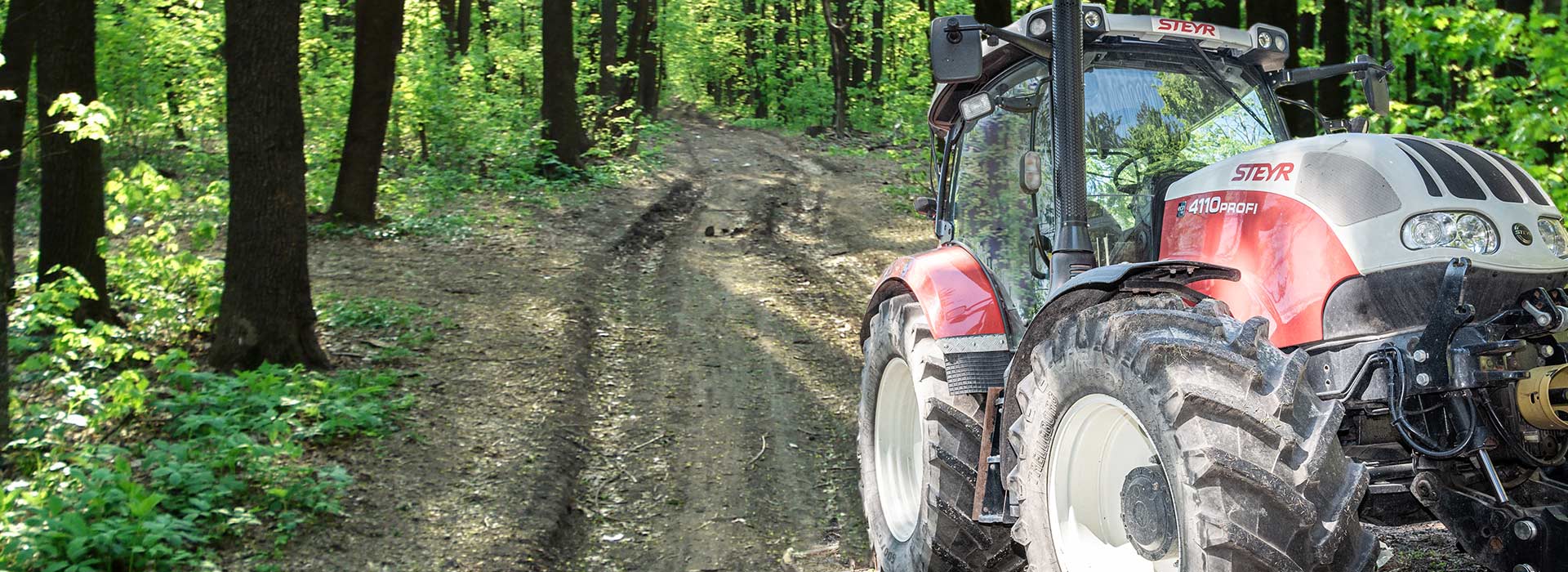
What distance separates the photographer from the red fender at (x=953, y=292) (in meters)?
4.13

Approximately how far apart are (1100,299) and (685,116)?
122 feet

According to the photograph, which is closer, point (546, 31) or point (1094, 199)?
point (1094, 199)

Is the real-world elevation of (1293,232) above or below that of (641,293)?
above

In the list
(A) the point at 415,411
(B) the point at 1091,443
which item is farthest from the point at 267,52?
(B) the point at 1091,443

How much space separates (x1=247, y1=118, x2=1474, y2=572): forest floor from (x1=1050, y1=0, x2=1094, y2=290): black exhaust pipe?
169 cm

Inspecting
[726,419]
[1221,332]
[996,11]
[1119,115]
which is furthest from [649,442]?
[996,11]

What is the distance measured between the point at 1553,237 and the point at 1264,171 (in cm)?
74

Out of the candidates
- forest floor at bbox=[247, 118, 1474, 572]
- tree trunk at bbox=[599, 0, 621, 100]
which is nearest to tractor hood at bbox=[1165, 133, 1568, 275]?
forest floor at bbox=[247, 118, 1474, 572]

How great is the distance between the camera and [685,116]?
39719 mm

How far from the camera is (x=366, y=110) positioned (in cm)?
1311

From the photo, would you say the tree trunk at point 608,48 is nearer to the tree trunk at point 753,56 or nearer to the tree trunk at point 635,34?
the tree trunk at point 635,34

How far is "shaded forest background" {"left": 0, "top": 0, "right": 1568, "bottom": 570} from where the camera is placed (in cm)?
559

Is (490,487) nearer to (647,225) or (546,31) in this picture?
(647,225)

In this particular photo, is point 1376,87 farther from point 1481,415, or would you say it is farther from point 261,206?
point 261,206
